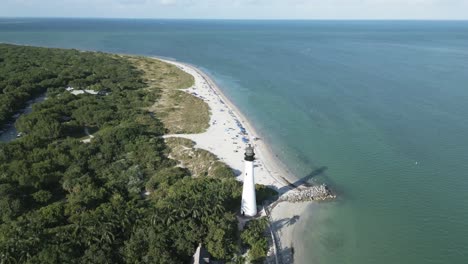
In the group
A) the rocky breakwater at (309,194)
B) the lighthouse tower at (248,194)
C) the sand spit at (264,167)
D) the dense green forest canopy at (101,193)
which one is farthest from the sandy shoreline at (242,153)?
the dense green forest canopy at (101,193)

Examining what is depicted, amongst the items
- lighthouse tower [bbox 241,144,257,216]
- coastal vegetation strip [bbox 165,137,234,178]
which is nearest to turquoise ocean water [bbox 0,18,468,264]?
lighthouse tower [bbox 241,144,257,216]

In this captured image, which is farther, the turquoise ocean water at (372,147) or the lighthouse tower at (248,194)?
the turquoise ocean water at (372,147)

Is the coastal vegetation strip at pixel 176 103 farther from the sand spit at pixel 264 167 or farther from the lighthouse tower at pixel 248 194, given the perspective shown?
the lighthouse tower at pixel 248 194

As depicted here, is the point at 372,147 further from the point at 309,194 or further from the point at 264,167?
the point at 309,194

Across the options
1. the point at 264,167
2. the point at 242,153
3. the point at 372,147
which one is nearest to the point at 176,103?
the point at 242,153

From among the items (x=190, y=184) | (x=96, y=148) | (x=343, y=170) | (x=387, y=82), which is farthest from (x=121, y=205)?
(x=387, y=82)

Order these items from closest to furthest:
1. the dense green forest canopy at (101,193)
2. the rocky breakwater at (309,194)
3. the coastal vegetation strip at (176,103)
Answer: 1. the dense green forest canopy at (101,193)
2. the rocky breakwater at (309,194)
3. the coastal vegetation strip at (176,103)
